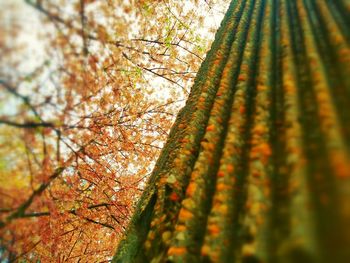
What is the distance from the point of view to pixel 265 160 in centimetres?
169

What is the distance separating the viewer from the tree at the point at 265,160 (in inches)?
48.1

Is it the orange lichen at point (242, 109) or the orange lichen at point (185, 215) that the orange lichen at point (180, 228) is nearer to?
the orange lichen at point (185, 215)

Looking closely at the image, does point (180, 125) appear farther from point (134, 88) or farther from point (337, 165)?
point (134, 88)

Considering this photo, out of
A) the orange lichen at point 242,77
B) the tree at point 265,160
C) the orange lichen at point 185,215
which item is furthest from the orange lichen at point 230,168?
the orange lichen at point 242,77

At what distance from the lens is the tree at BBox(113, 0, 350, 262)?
4.01 feet

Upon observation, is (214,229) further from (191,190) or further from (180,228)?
(191,190)

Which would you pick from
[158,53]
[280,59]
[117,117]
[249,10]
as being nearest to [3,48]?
[280,59]

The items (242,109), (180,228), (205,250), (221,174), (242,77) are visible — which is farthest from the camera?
(242,77)

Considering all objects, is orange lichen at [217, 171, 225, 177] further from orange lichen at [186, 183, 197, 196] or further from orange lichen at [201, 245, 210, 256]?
orange lichen at [201, 245, 210, 256]

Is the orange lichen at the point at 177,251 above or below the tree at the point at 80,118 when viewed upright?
below

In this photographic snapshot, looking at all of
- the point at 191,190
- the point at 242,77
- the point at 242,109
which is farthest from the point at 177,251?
the point at 242,77

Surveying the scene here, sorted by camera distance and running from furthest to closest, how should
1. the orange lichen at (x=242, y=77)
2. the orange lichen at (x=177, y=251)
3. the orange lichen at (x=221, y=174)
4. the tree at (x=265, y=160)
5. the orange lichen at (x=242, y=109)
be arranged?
the orange lichen at (x=242, y=77)
the orange lichen at (x=242, y=109)
the orange lichen at (x=221, y=174)
the orange lichen at (x=177, y=251)
the tree at (x=265, y=160)

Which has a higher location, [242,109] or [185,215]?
[242,109]

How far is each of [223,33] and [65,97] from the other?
1974mm
